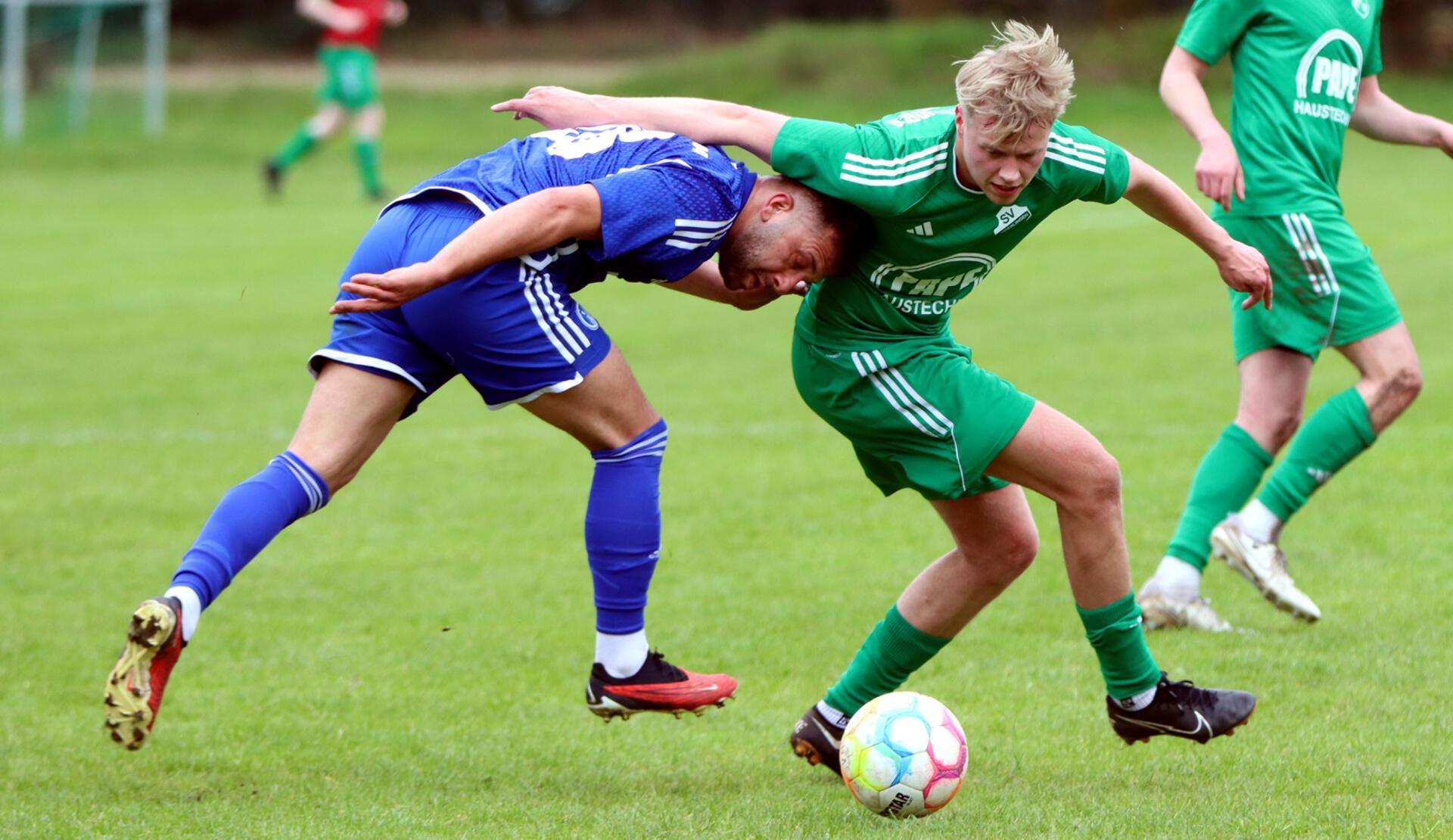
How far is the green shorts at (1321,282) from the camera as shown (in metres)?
5.51

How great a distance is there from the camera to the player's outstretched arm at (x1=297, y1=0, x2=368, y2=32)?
63.7ft

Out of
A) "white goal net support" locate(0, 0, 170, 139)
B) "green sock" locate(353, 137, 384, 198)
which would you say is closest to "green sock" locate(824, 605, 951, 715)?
"green sock" locate(353, 137, 384, 198)

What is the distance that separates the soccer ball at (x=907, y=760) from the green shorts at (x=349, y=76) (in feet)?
54.9

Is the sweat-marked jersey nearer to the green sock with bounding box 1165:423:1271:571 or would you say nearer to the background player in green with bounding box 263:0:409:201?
the green sock with bounding box 1165:423:1271:571

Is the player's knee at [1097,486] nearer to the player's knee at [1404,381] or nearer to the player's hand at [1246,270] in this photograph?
the player's hand at [1246,270]

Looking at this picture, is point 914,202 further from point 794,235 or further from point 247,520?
point 247,520

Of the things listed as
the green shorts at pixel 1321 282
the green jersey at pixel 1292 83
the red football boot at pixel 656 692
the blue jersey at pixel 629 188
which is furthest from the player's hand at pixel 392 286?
the green jersey at pixel 1292 83

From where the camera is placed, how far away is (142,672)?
365 cm

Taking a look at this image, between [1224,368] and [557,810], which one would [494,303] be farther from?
[1224,368]

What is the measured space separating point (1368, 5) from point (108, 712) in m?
4.44

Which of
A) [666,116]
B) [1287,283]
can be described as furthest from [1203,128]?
[666,116]

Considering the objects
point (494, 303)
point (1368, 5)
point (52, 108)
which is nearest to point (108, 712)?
point (494, 303)

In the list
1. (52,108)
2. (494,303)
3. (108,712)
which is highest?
(494,303)

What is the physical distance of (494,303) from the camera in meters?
3.96
